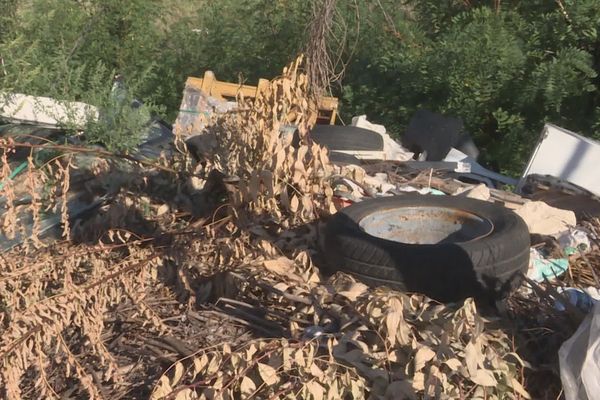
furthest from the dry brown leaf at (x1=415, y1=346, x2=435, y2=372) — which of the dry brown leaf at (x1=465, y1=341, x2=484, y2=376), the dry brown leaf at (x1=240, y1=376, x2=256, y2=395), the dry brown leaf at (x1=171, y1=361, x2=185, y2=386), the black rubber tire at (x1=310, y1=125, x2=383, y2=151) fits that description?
the black rubber tire at (x1=310, y1=125, x2=383, y2=151)

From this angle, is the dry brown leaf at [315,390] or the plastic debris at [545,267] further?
the plastic debris at [545,267]

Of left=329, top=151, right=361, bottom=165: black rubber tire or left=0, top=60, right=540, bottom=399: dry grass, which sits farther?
left=329, top=151, right=361, bottom=165: black rubber tire

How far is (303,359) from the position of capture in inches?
146

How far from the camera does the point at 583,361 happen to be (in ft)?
11.4

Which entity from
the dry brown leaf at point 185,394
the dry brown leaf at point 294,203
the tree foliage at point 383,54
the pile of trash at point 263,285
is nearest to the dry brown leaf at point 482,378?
the pile of trash at point 263,285

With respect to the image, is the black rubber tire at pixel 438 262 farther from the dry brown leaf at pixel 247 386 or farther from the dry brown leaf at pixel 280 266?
the dry brown leaf at pixel 247 386

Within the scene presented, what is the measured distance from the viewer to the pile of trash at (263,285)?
147 inches

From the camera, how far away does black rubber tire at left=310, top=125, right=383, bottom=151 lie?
7.37 metres

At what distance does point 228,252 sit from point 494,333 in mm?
1832

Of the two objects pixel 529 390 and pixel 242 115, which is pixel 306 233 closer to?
pixel 242 115

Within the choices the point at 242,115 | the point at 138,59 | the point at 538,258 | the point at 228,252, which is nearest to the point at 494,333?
the point at 538,258

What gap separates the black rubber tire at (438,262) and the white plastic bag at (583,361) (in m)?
0.82

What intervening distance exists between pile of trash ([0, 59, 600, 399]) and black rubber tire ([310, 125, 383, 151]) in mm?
16

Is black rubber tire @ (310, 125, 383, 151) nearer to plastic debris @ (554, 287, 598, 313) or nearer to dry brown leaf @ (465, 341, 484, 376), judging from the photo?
plastic debris @ (554, 287, 598, 313)
